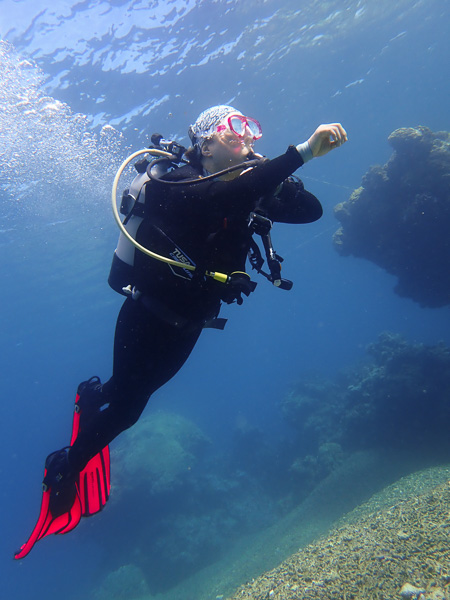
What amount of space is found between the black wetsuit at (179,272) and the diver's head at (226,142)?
20cm

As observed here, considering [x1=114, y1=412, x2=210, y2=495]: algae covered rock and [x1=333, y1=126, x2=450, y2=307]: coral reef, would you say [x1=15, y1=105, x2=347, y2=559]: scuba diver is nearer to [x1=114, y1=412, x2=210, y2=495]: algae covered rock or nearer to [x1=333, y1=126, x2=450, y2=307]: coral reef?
[x1=333, y1=126, x2=450, y2=307]: coral reef

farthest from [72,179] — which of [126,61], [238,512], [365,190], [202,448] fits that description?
[238,512]

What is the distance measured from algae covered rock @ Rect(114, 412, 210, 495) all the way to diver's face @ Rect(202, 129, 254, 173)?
59.1 ft

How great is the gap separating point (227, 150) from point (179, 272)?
114 cm

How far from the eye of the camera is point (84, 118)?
51.3 ft

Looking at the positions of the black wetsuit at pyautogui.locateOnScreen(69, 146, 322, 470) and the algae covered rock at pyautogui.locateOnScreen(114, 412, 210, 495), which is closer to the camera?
the black wetsuit at pyautogui.locateOnScreen(69, 146, 322, 470)

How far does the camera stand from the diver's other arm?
243 cm

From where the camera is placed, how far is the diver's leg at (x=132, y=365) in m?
3.19

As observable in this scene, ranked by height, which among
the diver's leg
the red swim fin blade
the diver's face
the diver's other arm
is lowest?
the red swim fin blade

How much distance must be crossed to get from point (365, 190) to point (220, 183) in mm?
14056

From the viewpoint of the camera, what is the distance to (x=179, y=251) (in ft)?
9.46

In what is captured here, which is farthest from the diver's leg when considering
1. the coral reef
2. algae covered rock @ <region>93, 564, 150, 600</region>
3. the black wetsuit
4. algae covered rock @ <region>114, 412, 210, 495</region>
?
algae covered rock @ <region>114, 412, 210, 495</region>

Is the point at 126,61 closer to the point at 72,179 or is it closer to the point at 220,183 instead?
the point at 72,179

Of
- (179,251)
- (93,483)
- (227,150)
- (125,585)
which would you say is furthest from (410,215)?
(125,585)
